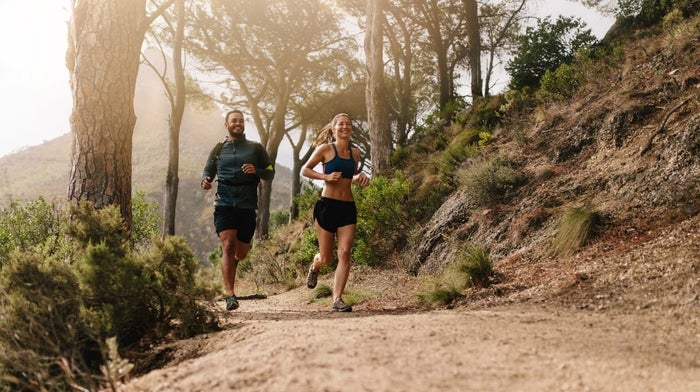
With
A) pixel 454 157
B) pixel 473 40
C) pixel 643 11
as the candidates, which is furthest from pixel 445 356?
pixel 473 40

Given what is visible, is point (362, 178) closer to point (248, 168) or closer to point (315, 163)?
point (315, 163)

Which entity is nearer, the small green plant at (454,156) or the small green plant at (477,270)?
the small green plant at (477,270)

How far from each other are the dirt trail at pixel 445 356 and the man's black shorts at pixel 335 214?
184 centimetres

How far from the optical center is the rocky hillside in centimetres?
426

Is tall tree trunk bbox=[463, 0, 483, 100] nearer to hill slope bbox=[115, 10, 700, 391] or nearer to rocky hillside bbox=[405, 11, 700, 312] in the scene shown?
rocky hillside bbox=[405, 11, 700, 312]

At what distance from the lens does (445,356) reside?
2.44 metres

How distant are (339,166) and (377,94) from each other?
7.02 metres

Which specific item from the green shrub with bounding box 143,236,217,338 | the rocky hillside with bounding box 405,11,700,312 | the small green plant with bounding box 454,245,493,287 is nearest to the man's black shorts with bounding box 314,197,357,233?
the small green plant with bounding box 454,245,493,287

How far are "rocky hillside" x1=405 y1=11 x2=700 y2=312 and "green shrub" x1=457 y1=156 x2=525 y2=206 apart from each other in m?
0.15

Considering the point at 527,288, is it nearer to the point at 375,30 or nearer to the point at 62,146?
the point at 375,30

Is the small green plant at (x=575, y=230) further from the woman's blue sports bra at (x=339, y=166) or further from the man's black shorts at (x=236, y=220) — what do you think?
the man's black shorts at (x=236, y=220)

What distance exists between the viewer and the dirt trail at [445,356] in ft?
6.99

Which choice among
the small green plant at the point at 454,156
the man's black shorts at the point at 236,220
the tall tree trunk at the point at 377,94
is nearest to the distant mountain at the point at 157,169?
the tall tree trunk at the point at 377,94

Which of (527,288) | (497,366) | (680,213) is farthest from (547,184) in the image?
(497,366)
